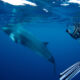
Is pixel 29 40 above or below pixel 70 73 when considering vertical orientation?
below

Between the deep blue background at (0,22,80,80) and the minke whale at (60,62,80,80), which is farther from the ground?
the minke whale at (60,62,80,80)

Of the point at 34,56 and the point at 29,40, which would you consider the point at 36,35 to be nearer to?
the point at 34,56

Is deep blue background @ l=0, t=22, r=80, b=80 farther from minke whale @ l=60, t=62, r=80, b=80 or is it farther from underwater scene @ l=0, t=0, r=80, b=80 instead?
minke whale @ l=60, t=62, r=80, b=80

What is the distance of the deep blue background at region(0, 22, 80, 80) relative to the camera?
14781 mm

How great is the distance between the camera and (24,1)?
Answer: 844 centimetres

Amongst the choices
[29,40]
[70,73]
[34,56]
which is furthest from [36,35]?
[70,73]

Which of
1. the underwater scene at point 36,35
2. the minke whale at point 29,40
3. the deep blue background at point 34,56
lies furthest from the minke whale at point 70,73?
the deep blue background at point 34,56

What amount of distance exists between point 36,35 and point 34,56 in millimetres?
4907

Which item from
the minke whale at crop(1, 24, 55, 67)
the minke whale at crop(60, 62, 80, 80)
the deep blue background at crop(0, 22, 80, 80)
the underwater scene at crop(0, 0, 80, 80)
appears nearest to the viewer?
the minke whale at crop(60, 62, 80, 80)

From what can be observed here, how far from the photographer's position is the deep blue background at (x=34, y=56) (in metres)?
14.8

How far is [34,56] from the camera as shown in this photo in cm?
2088

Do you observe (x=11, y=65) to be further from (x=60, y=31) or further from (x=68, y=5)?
(x=68, y=5)

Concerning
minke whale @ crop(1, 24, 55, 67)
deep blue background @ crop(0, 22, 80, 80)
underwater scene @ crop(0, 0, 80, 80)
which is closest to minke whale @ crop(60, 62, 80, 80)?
underwater scene @ crop(0, 0, 80, 80)

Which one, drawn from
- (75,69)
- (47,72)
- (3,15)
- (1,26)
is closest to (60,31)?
A: (47,72)
